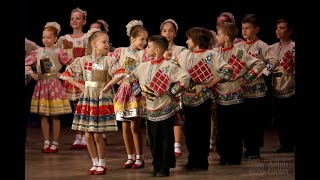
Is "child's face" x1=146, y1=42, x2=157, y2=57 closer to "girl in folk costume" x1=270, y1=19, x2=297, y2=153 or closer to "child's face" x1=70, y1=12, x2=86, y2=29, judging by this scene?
"girl in folk costume" x1=270, y1=19, x2=297, y2=153

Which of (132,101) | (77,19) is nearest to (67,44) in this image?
(77,19)

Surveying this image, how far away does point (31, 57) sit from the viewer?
285 inches

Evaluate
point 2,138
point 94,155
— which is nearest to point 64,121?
point 94,155

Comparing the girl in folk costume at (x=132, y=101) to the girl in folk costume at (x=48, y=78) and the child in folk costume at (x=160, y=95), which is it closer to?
the child in folk costume at (x=160, y=95)

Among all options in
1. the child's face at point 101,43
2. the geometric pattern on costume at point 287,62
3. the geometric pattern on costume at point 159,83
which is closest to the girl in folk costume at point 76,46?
the child's face at point 101,43

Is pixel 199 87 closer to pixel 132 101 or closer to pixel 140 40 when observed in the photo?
pixel 132 101

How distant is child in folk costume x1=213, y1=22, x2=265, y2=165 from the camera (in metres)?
6.12

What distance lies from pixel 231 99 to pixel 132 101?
81cm

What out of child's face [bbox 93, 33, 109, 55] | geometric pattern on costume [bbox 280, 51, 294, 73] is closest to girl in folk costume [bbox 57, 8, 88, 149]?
child's face [bbox 93, 33, 109, 55]

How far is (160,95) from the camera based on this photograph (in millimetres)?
5508

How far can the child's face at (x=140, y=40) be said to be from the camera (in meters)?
6.10

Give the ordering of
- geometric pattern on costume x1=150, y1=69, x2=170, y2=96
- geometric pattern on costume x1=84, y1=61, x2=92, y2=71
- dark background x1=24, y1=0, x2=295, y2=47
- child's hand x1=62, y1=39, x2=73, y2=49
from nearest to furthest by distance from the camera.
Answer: geometric pattern on costume x1=150, y1=69, x2=170, y2=96 < geometric pattern on costume x1=84, y1=61, x2=92, y2=71 < child's hand x1=62, y1=39, x2=73, y2=49 < dark background x1=24, y1=0, x2=295, y2=47

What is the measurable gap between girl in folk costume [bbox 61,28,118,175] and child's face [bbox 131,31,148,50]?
1.25 ft

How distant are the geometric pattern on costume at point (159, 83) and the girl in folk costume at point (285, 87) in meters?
1.86
